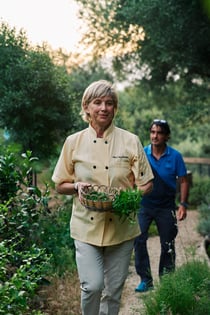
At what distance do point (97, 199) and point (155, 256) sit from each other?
13.8 ft

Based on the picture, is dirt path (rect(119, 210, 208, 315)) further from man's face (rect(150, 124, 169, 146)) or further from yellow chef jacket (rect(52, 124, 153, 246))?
man's face (rect(150, 124, 169, 146))

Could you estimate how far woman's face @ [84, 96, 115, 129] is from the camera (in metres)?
3.37

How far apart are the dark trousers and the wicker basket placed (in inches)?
72.1

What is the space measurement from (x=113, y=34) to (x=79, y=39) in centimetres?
107

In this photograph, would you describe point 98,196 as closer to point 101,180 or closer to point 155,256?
point 101,180

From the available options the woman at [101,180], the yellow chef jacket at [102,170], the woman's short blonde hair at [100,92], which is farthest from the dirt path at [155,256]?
the woman's short blonde hair at [100,92]

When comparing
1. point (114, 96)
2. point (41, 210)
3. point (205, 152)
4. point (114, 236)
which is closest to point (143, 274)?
point (41, 210)

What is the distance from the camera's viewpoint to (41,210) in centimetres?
427

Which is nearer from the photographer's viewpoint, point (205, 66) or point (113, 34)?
point (205, 66)


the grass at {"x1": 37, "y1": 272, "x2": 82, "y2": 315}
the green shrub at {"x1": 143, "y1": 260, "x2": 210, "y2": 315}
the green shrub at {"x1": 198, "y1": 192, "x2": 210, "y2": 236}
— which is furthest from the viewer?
the green shrub at {"x1": 198, "y1": 192, "x2": 210, "y2": 236}

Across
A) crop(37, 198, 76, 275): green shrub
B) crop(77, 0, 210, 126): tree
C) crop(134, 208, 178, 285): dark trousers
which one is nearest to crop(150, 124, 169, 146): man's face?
crop(134, 208, 178, 285): dark trousers

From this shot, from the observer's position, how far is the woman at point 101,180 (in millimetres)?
3320

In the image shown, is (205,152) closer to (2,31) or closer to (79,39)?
(79,39)

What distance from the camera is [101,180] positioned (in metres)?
3.37
